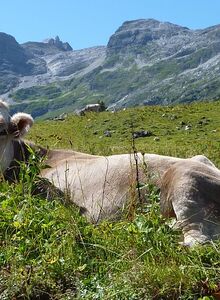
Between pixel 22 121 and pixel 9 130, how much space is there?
0.27m

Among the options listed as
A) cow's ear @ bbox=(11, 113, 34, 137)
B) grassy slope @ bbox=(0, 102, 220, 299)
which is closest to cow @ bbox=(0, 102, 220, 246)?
cow's ear @ bbox=(11, 113, 34, 137)

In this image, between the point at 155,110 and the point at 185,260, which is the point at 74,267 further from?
the point at 155,110

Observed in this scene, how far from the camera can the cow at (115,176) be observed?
6980 mm

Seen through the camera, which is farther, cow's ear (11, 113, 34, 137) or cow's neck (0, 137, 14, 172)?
cow's ear (11, 113, 34, 137)

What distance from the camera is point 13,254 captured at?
527 cm

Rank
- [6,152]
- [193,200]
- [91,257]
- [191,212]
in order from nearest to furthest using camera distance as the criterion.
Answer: [91,257] < [191,212] < [193,200] < [6,152]

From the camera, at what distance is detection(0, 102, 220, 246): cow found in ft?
22.9

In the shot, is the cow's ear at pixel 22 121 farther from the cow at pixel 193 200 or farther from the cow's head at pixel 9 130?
the cow at pixel 193 200

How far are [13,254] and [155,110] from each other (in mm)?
27080

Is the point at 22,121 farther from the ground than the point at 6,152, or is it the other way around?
the point at 22,121

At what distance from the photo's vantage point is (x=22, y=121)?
9875 mm

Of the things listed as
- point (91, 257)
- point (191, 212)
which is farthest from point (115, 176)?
point (91, 257)

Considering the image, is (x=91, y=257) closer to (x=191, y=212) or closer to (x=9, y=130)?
(x=191, y=212)

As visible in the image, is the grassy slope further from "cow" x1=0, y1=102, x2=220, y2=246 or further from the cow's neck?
the cow's neck
